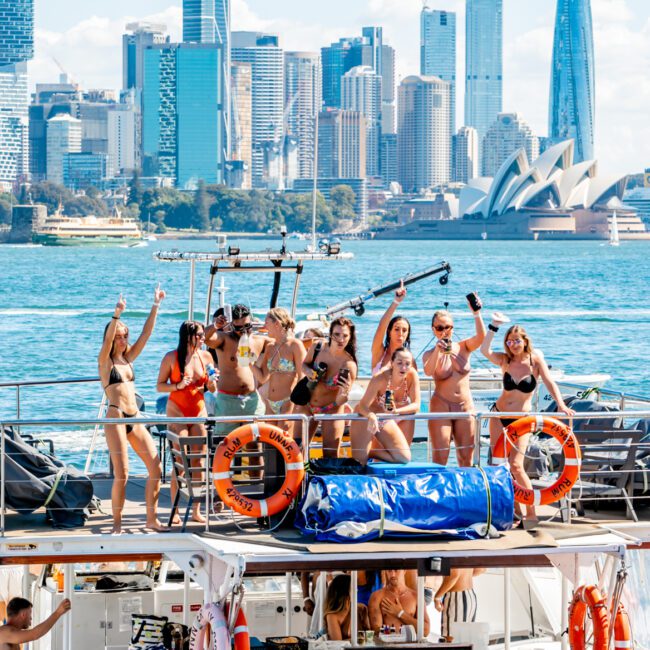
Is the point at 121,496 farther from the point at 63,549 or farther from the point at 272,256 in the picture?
the point at 272,256

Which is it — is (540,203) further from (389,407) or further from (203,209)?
(389,407)

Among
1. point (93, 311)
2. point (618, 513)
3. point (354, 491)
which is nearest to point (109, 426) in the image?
point (354, 491)

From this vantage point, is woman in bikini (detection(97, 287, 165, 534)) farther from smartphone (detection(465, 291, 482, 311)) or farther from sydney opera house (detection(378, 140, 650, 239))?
sydney opera house (detection(378, 140, 650, 239))

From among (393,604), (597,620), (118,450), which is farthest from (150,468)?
(597,620)

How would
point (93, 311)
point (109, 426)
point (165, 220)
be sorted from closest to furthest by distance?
point (109, 426)
point (93, 311)
point (165, 220)

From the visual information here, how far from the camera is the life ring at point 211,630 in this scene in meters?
8.59

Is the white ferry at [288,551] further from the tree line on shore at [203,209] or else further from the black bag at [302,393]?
the tree line on shore at [203,209]

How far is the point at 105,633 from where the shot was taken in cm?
1111

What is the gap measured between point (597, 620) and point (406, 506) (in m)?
1.39

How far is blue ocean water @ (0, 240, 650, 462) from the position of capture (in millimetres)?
44656

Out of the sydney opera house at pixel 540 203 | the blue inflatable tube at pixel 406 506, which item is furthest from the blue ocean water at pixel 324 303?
the sydney opera house at pixel 540 203

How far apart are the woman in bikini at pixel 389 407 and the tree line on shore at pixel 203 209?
155m

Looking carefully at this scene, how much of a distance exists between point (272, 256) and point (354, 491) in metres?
5.75

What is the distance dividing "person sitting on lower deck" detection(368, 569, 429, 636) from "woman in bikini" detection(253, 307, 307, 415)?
145 cm
